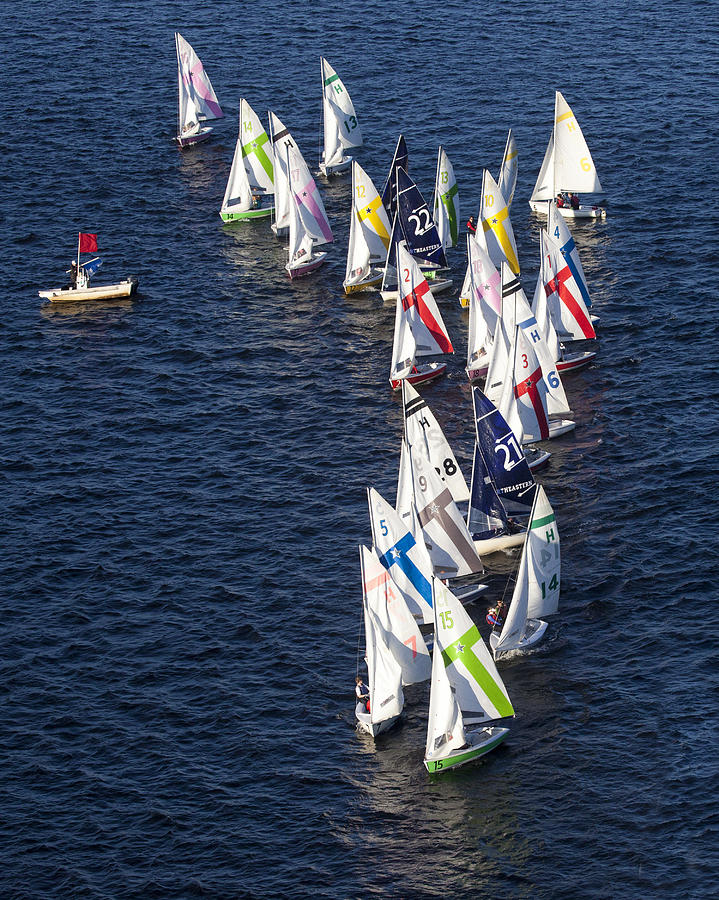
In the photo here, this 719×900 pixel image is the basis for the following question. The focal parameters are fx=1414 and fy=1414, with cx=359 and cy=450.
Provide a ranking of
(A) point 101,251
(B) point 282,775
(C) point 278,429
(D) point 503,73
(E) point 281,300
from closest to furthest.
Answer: (B) point 282,775 < (C) point 278,429 < (E) point 281,300 < (A) point 101,251 < (D) point 503,73

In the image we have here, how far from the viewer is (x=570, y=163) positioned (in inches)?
4719

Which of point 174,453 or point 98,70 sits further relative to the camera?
point 98,70

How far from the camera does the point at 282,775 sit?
69125mm

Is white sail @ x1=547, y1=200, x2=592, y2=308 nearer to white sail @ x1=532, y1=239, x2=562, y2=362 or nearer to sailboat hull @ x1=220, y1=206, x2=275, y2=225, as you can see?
white sail @ x1=532, y1=239, x2=562, y2=362

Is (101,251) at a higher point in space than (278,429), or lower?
higher

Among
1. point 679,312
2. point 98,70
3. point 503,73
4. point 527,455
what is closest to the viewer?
point 527,455

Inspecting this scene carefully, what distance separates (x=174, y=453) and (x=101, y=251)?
32.1 meters

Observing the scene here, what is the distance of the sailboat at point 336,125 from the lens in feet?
429

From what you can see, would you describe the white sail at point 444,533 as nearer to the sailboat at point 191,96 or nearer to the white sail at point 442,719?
the white sail at point 442,719

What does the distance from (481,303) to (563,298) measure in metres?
5.99

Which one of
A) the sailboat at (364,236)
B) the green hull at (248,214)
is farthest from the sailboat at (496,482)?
the green hull at (248,214)

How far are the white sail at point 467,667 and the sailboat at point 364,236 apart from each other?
1892 inches

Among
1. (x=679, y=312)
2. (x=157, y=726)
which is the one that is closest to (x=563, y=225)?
(x=679, y=312)

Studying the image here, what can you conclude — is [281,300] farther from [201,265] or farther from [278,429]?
[278,429]
